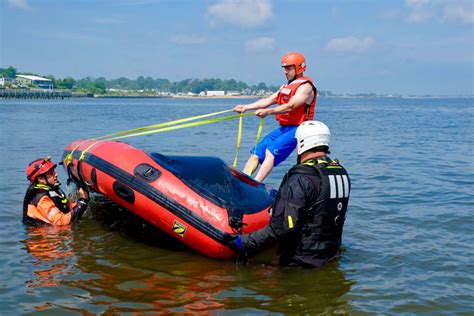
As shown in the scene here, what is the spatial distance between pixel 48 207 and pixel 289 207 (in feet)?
11.4

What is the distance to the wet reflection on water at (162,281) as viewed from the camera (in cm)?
463

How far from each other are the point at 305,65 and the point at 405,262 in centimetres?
258

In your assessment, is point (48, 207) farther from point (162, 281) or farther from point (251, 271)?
point (251, 271)

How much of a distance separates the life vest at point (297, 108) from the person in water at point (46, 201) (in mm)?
2665

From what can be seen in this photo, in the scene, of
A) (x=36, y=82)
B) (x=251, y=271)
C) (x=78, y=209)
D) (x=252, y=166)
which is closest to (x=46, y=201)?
(x=78, y=209)

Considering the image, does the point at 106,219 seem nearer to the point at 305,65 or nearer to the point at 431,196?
the point at 305,65

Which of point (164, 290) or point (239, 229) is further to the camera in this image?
point (239, 229)

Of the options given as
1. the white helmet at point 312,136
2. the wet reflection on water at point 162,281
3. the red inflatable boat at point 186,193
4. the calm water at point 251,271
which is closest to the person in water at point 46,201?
the calm water at point 251,271

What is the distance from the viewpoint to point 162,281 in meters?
5.17

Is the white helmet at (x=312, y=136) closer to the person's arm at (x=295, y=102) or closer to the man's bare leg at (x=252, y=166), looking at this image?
the person's arm at (x=295, y=102)

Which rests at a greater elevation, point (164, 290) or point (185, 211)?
point (185, 211)

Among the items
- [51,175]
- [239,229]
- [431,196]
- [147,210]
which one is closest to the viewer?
[239,229]

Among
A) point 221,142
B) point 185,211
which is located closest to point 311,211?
point 185,211

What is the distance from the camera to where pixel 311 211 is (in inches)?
185
